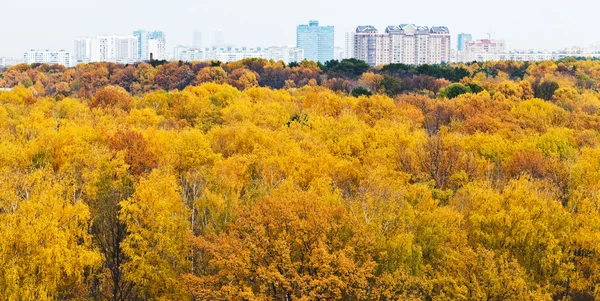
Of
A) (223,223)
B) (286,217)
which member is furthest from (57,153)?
(286,217)

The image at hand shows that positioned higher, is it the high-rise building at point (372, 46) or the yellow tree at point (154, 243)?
the high-rise building at point (372, 46)

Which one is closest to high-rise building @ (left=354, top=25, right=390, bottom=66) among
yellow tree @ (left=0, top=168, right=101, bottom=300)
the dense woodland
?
the dense woodland

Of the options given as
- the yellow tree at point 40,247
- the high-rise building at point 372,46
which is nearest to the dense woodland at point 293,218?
the yellow tree at point 40,247

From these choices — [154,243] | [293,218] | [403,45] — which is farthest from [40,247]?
[403,45]

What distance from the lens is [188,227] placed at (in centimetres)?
1834

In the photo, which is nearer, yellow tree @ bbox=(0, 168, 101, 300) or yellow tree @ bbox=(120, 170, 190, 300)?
yellow tree @ bbox=(0, 168, 101, 300)

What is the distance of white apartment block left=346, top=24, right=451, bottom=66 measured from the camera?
6432 inches

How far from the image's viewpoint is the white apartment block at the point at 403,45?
536 ft

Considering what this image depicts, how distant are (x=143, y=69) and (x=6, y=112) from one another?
4269 centimetres

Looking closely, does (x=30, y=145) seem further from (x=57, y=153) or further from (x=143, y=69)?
(x=143, y=69)

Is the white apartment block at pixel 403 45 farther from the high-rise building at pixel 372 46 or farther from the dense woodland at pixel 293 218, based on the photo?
the dense woodland at pixel 293 218

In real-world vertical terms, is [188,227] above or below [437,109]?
below

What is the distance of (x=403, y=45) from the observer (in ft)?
538

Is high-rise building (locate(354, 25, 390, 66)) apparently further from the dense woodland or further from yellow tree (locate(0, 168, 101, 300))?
yellow tree (locate(0, 168, 101, 300))
